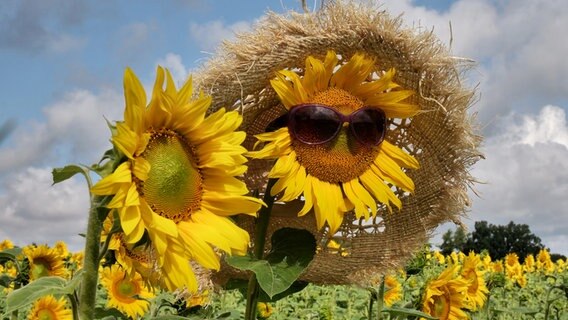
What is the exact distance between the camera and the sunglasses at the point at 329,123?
6.39 feet

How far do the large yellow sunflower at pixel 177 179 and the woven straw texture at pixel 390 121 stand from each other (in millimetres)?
410

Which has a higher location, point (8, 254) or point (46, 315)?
point (8, 254)

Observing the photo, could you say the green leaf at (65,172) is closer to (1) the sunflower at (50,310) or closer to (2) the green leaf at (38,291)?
(2) the green leaf at (38,291)

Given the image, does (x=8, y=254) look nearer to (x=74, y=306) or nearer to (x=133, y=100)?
(x=74, y=306)

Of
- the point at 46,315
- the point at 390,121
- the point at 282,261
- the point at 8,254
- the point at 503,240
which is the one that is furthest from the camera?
the point at 503,240

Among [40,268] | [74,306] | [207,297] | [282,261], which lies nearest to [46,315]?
[40,268]

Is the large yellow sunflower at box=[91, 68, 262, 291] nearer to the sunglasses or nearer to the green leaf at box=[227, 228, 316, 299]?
the green leaf at box=[227, 228, 316, 299]

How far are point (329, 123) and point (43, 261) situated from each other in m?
2.52

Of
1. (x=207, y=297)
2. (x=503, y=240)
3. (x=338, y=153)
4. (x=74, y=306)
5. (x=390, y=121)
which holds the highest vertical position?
(x=503, y=240)

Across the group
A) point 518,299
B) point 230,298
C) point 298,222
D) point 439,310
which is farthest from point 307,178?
point 518,299

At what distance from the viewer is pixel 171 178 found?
4.91 ft

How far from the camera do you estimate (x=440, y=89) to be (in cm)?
208

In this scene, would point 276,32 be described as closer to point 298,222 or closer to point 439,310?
point 298,222

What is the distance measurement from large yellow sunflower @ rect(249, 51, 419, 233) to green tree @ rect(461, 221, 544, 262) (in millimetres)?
29836
